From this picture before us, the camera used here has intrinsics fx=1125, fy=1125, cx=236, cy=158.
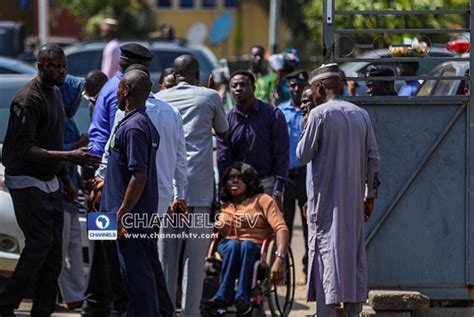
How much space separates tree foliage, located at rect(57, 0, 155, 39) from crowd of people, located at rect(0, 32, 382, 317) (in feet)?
91.7

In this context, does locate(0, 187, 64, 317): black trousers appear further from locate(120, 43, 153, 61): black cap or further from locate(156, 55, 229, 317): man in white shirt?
locate(120, 43, 153, 61): black cap

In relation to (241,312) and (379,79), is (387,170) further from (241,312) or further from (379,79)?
(241,312)

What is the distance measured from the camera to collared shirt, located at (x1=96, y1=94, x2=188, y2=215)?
297 inches

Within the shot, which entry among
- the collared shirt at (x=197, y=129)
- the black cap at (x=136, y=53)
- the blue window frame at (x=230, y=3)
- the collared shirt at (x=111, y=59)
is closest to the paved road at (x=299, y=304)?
the collared shirt at (x=197, y=129)

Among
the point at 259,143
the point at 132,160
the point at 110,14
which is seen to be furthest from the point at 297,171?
the point at 110,14

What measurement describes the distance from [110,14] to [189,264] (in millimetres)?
29941

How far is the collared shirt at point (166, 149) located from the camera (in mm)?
7543

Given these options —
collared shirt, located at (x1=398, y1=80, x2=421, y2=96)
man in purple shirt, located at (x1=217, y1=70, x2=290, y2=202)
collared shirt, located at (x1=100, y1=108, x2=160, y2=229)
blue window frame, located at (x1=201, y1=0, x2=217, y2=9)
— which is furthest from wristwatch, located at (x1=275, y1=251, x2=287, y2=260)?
blue window frame, located at (x1=201, y1=0, x2=217, y2=9)

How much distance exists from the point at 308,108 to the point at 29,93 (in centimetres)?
201

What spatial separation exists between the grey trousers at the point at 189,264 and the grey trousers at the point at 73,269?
86 cm

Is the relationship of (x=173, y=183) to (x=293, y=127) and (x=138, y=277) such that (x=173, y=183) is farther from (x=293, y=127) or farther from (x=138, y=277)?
(x=293, y=127)

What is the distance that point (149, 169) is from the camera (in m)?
6.93

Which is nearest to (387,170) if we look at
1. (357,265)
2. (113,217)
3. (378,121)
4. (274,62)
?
(378,121)

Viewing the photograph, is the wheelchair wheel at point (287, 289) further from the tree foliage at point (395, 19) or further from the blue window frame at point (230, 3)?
the blue window frame at point (230, 3)
